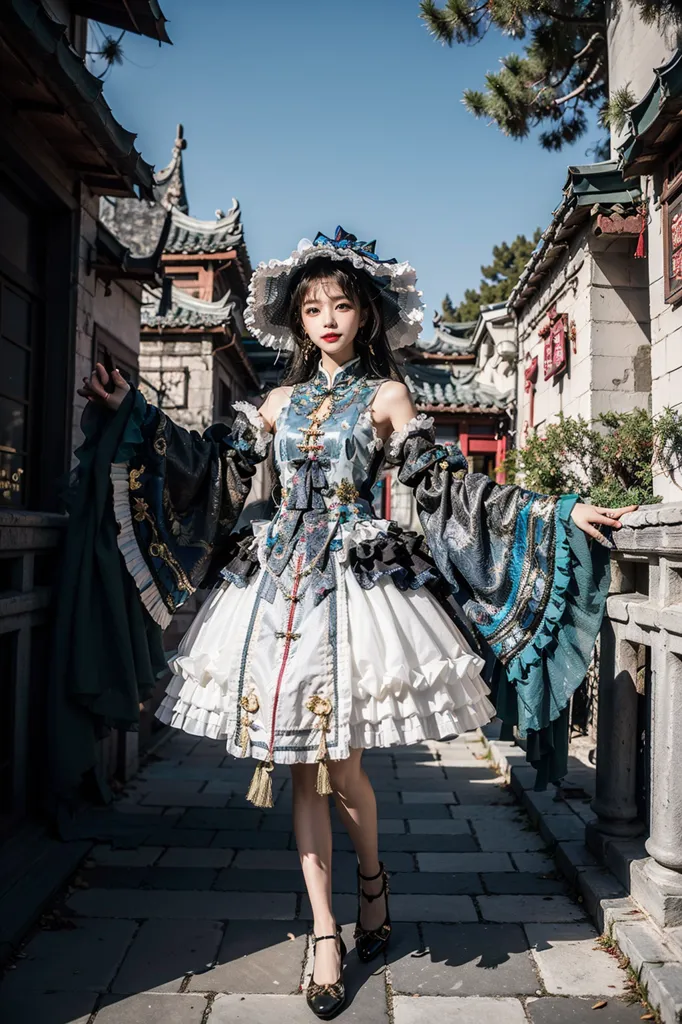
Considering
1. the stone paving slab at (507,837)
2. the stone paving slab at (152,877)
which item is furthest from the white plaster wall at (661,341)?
the stone paving slab at (152,877)

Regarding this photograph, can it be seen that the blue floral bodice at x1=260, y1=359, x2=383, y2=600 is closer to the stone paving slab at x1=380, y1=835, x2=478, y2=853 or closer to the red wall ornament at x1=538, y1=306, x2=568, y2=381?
the stone paving slab at x1=380, y1=835, x2=478, y2=853

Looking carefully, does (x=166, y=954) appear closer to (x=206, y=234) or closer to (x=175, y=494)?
(x=175, y=494)

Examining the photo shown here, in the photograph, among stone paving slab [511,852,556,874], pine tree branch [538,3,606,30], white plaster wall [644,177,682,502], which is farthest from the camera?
pine tree branch [538,3,606,30]

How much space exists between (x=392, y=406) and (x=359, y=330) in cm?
42

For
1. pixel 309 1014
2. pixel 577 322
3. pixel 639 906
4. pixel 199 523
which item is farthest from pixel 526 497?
pixel 577 322

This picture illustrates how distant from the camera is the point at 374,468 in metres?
3.00

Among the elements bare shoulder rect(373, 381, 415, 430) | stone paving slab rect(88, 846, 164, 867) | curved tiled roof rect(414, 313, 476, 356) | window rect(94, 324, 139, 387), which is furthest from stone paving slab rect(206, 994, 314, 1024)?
curved tiled roof rect(414, 313, 476, 356)

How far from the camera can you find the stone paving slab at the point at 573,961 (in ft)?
8.41

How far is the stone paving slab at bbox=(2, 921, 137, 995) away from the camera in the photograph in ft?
8.43

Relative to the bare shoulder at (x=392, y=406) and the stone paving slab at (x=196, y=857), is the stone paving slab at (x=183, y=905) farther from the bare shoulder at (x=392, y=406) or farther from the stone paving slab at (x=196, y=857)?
the bare shoulder at (x=392, y=406)

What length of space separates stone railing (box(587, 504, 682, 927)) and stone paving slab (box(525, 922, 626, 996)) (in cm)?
23

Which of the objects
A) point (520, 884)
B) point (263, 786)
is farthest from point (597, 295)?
point (263, 786)

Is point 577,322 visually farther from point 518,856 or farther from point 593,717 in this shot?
point 518,856

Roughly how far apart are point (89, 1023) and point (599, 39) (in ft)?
32.6
